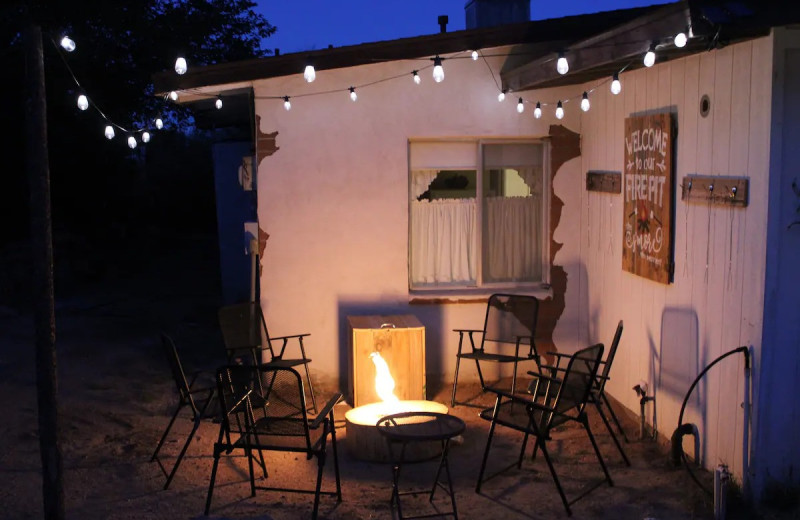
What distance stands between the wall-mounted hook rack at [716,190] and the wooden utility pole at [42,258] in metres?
3.73

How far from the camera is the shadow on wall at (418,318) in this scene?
25.0ft

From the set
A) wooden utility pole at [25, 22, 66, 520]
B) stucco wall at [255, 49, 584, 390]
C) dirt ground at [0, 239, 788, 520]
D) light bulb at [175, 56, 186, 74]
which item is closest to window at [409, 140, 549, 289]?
stucco wall at [255, 49, 584, 390]

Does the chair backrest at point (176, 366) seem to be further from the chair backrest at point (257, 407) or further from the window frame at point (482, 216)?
the window frame at point (482, 216)

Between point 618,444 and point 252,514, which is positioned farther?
point 618,444

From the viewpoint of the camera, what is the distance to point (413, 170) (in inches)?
301

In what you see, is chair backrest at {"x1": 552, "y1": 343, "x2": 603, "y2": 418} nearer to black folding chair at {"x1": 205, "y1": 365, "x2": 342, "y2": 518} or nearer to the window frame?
black folding chair at {"x1": 205, "y1": 365, "x2": 342, "y2": 518}

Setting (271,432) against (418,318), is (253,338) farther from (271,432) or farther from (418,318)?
(271,432)

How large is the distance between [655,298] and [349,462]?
8.23 feet

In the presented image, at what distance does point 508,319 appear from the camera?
25.2 ft

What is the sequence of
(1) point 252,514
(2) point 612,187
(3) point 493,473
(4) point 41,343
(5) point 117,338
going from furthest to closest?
(5) point 117,338, (2) point 612,187, (3) point 493,473, (1) point 252,514, (4) point 41,343

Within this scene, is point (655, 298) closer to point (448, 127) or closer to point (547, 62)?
point (547, 62)

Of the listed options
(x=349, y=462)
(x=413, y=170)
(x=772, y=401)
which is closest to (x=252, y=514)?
(x=349, y=462)

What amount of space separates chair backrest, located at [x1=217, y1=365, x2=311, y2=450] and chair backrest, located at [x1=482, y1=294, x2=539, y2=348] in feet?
6.23

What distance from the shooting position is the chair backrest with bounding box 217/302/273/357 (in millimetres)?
6938
